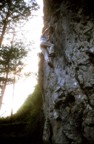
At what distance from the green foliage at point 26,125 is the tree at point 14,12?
17.7 ft

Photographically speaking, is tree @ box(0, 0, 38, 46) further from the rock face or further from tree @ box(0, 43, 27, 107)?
the rock face

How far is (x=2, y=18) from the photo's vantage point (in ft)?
47.3

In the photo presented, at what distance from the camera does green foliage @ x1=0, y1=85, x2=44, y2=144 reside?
11664 mm

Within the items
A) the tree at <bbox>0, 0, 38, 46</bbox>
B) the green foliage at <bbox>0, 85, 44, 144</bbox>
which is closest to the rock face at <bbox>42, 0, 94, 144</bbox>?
the green foliage at <bbox>0, 85, 44, 144</bbox>

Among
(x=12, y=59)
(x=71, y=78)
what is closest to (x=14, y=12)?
(x=12, y=59)

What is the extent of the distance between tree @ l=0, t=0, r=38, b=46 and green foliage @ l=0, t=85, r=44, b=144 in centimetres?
540

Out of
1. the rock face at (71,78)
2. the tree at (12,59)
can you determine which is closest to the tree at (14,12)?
the tree at (12,59)

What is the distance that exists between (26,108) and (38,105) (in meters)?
1.13

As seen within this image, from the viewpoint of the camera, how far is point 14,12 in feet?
47.7

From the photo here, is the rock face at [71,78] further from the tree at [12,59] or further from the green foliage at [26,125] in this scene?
the tree at [12,59]

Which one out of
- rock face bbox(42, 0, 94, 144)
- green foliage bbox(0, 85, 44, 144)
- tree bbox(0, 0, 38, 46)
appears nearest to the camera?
rock face bbox(42, 0, 94, 144)

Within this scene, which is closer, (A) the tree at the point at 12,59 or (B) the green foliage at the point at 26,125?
(B) the green foliage at the point at 26,125

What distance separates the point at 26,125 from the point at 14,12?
774 cm

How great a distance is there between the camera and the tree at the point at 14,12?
45.3 feet
